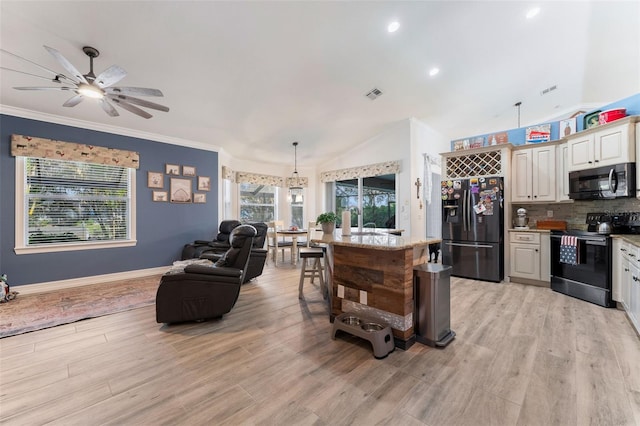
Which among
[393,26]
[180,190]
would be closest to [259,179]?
[180,190]

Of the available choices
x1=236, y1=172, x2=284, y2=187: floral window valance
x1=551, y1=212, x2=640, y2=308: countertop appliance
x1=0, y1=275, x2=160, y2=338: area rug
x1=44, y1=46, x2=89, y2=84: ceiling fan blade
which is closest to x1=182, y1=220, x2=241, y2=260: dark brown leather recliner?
x1=0, y1=275, x2=160, y2=338: area rug

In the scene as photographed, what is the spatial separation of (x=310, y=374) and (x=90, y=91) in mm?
3355

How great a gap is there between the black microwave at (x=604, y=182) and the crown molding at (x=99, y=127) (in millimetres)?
6390

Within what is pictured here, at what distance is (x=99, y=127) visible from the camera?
4.41 metres

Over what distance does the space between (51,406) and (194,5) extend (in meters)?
3.30

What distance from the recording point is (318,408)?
1.55 metres

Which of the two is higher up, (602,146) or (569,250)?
(602,146)

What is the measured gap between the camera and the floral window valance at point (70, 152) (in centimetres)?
380

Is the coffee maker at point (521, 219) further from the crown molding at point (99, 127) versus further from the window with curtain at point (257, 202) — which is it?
the crown molding at point (99, 127)

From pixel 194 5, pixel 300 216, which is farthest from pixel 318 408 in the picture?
pixel 300 216

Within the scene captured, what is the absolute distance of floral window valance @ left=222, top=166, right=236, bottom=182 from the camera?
238 inches

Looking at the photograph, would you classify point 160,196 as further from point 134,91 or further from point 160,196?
point 134,91

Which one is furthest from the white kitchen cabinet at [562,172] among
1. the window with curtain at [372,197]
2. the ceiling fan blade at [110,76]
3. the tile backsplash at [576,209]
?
the ceiling fan blade at [110,76]

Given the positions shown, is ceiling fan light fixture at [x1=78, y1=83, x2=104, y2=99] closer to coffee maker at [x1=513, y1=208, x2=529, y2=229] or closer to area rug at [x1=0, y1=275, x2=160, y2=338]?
area rug at [x1=0, y1=275, x2=160, y2=338]
